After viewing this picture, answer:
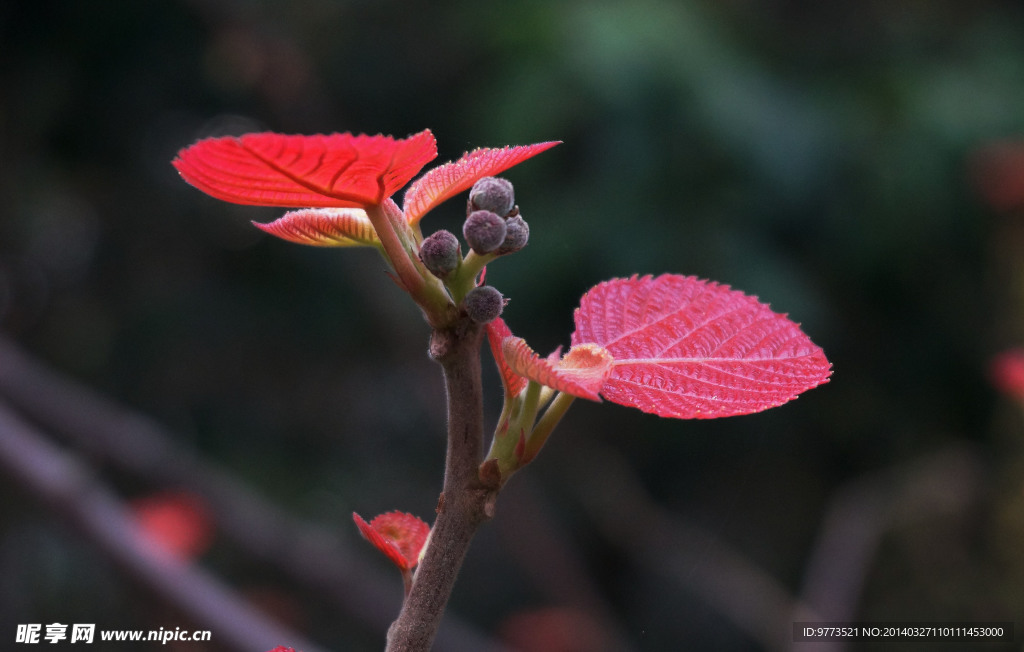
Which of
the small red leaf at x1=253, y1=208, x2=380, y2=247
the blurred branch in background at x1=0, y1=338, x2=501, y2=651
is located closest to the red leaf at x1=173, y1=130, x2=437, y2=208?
the small red leaf at x1=253, y1=208, x2=380, y2=247

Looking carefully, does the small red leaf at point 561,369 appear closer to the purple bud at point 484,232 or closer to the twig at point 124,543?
the purple bud at point 484,232

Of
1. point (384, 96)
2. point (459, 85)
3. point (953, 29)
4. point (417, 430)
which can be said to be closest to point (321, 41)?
point (384, 96)

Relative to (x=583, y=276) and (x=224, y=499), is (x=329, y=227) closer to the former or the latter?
(x=224, y=499)

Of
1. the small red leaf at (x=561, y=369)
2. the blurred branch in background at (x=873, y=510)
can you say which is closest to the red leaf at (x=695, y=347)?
the small red leaf at (x=561, y=369)

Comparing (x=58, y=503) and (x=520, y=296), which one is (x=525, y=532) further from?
(x=58, y=503)

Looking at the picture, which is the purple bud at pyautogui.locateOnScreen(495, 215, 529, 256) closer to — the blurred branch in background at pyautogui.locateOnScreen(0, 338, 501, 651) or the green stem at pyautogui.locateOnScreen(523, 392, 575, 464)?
the green stem at pyautogui.locateOnScreen(523, 392, 575, 464)

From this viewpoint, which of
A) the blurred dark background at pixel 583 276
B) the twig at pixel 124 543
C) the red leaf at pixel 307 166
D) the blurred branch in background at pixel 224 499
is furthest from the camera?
the blurred dark background at pixel 583 276
